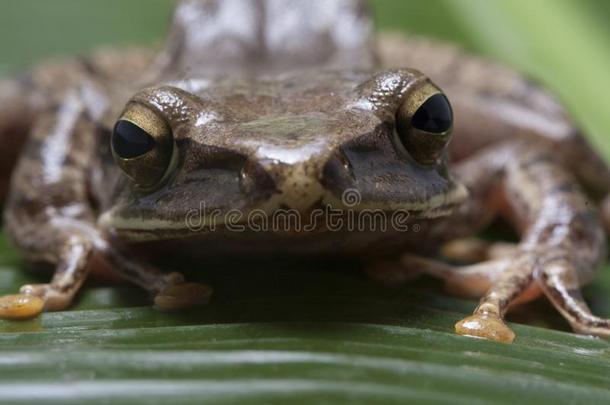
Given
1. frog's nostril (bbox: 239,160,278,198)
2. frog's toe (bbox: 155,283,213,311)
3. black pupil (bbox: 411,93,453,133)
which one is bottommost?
frog's toe (bbox: 155,283,213,311)

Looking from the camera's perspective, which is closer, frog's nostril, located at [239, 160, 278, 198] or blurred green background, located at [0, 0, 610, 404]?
blurred green background, located at [0, 0, 610, 404]

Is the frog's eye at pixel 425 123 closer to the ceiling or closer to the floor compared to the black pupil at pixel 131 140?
closer to the ceiling

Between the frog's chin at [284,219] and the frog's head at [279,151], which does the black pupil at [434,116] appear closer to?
the frog's head at [279,151]

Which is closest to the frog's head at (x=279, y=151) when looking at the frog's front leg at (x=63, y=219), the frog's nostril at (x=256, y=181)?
the frog's nostril at (x=256, y=181)

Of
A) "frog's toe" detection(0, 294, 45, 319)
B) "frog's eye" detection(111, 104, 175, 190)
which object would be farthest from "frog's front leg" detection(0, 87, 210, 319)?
"frog's eye" detection(111, 104, 175, 190)

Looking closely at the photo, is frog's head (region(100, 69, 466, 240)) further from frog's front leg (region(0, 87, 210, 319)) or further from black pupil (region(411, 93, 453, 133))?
frog's front leg (region(0, 87, 210, 319))

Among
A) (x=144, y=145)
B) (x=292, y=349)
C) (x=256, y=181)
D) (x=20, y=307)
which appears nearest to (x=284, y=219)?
(x=256, y=181)

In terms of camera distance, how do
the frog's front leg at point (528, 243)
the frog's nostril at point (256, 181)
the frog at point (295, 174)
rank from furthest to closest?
the frog's front leg at point (528, 243) < the frog at point (295, 174) < the frog's nostril at point (256, 181)
